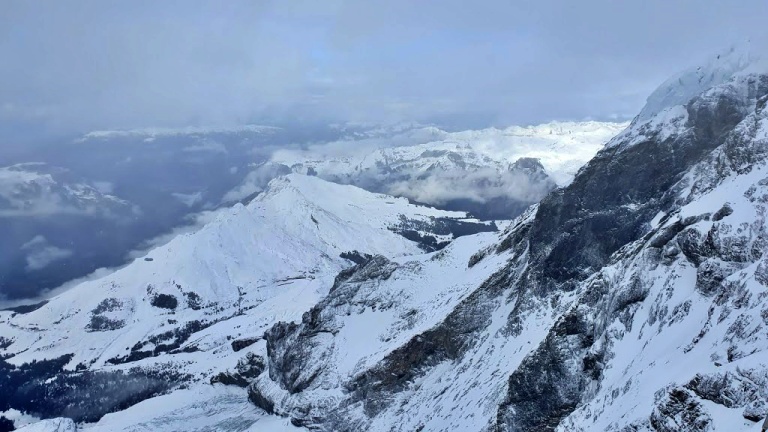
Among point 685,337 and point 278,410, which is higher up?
point 685,337

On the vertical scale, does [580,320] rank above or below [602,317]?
below

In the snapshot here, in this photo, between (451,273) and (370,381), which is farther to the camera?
(451,273)

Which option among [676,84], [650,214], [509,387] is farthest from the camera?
[676,84]

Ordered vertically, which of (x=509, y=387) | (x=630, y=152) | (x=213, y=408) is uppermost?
(x=630, y=152)

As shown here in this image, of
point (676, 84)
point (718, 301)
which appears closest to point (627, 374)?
point (718, 301)

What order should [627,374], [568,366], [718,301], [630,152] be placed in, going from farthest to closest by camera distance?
[630,152] < [568,366] < [627,374] < [718,301]

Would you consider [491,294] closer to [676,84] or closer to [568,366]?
[568,366]

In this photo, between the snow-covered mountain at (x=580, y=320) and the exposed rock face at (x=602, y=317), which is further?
the snow-covered mountain at (x=580, y=320)

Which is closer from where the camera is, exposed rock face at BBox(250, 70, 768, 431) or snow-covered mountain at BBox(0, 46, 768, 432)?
exposed rock face at BBox(250, 70, 768, 431)
